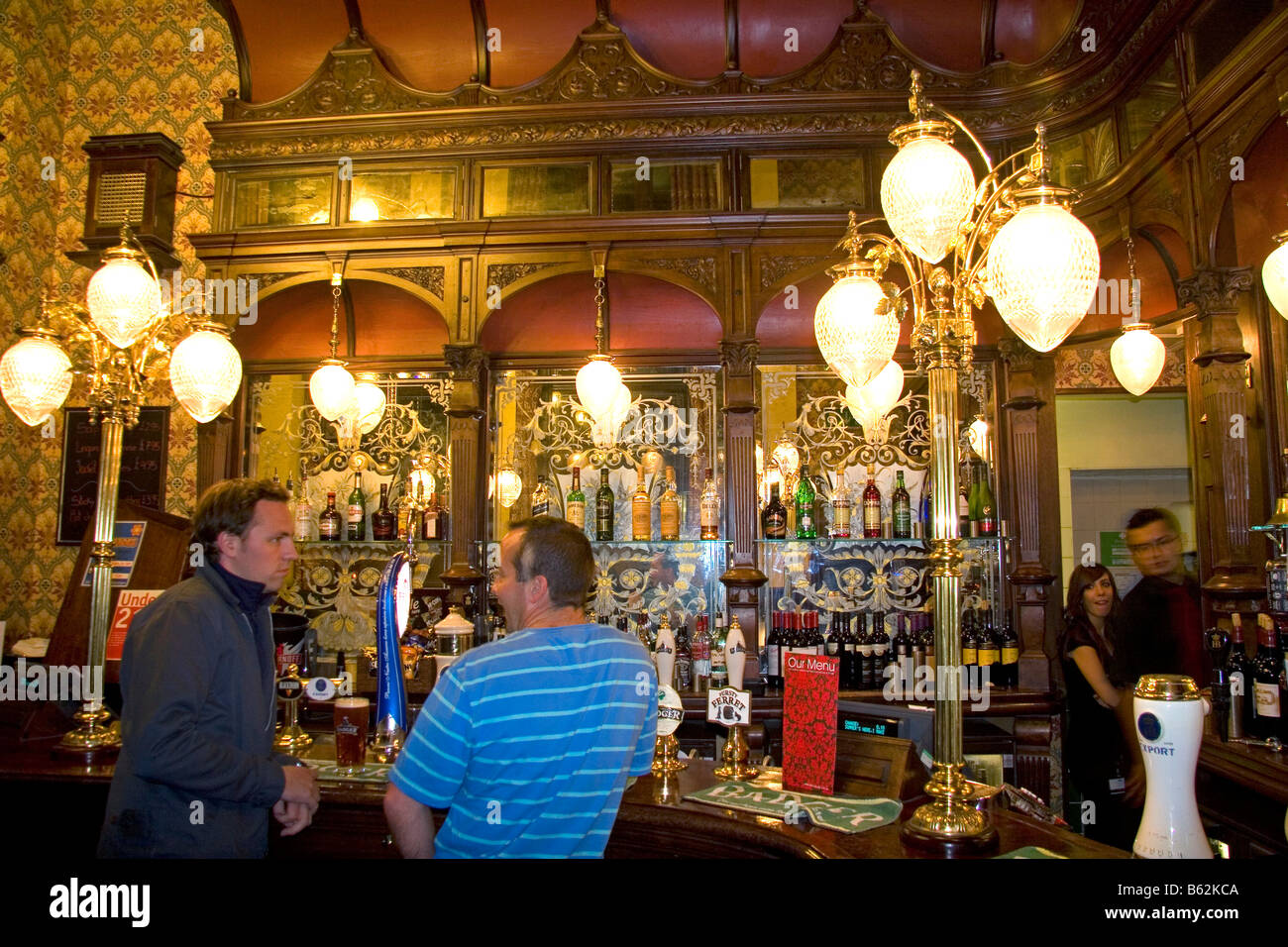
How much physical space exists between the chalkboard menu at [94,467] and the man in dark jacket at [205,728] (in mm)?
3941

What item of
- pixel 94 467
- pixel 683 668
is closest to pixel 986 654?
pixel 683 668

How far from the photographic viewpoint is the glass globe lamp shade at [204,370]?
146 inches

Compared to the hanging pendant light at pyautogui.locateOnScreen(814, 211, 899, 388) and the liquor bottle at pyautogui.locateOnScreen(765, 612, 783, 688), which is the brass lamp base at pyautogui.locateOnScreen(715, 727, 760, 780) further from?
the liquor bottle at pyautogui.locateOnScreen(765, 612, 783, 688)

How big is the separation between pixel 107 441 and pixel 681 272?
309cm

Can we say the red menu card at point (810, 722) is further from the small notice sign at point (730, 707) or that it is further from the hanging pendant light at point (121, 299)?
the hanging pendant light at point (121, 299)

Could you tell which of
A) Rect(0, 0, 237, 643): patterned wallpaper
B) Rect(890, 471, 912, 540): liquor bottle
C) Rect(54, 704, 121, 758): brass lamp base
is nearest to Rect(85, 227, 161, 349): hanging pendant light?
Rect(54, 704, 121, 758): brass lamp base

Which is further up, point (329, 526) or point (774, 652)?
point (329, 526)

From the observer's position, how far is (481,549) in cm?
519

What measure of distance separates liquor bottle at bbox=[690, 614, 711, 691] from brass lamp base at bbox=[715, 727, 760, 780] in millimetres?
1917

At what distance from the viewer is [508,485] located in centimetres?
540

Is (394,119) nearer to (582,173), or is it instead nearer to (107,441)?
(582,173)

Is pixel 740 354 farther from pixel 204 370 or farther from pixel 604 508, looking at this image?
pixel 204 370

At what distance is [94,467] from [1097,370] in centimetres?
712
